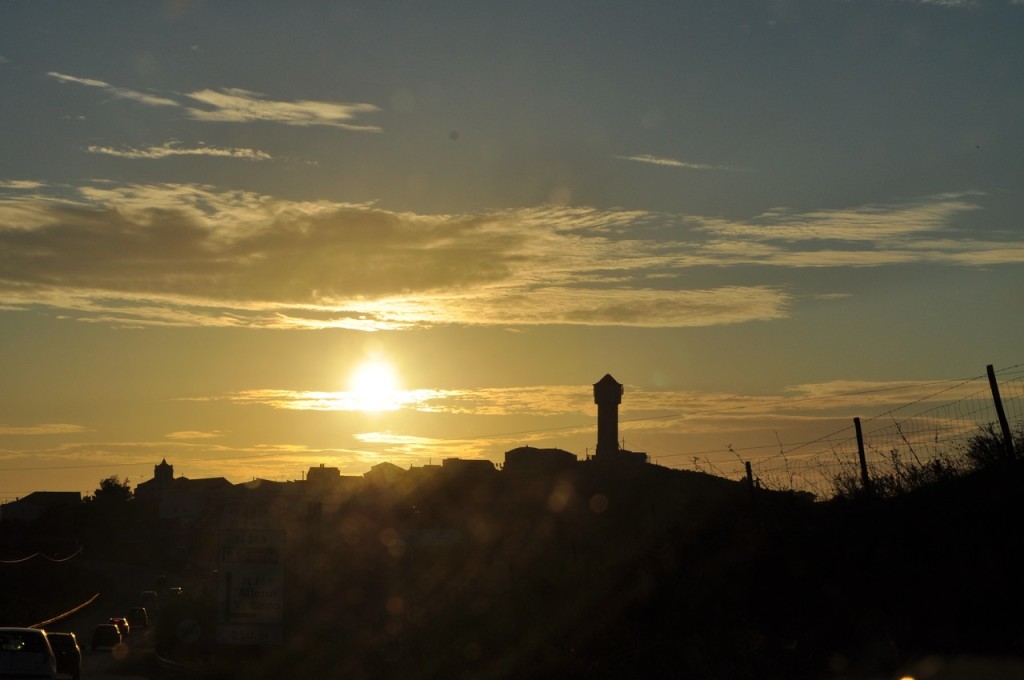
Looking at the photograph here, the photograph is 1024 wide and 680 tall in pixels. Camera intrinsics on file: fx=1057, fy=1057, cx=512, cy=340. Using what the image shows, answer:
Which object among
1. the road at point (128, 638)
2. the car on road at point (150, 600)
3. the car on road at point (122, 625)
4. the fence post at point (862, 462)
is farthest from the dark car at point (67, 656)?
the car on road at point (150, 600)

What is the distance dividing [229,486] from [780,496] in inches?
5425

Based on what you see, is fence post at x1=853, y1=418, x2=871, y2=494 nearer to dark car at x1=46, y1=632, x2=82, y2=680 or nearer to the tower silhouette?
dark car at x1=46, y1=632, x2=82, y2=680

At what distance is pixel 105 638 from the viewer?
160 feet

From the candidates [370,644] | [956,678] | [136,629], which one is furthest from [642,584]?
[136,629]

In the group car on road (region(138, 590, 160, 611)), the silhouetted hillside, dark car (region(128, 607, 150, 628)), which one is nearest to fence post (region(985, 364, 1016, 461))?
the silhouetted hillside

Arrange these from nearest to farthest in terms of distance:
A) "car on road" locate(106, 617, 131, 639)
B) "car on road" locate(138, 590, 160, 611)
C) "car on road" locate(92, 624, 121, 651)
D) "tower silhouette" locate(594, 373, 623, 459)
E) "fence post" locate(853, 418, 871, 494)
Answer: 1. "fence post" locate(853, 418, 871, 494)
2. "car on road" locate(92, 624, 121, 651)
3. "car on road" locate(106, 617, 131, 639)
4. "car on road" locate(138, 590, 160, 611)
5. "tower silhouette" locate(594, 373, 623, 459)

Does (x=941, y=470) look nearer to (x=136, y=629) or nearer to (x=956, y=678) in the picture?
(x=956, y=678)

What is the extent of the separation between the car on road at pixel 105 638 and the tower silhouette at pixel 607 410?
36.3 m

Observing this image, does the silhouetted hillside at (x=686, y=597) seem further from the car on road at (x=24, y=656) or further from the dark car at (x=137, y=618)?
the dark car at (x=137, y=618)

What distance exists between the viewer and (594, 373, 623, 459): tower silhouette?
252 ft

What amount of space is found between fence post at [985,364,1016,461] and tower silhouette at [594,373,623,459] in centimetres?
5753

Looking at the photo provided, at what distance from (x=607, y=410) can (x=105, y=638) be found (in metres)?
40.7

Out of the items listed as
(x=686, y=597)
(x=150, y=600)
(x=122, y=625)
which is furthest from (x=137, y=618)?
(x=686, y=597)

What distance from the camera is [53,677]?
2323 cm
